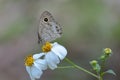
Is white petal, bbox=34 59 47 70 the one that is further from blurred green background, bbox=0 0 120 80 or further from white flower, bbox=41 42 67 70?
blurred green background, bbox=0 0 120 80

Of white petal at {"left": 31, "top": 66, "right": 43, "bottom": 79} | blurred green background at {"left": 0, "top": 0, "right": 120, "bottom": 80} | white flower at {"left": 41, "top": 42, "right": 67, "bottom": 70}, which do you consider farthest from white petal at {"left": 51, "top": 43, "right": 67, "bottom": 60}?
blurred green background at {"left": 0, "top": 0, "right": 120, "bottom": 80}

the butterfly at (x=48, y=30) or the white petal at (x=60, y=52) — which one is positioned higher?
the butterfly at (x=48, y=30)

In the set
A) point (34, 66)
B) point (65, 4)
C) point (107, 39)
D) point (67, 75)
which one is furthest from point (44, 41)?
point (65, 4)

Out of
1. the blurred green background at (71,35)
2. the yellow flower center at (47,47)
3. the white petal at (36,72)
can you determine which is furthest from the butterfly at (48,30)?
the blurred green background at (71,35)

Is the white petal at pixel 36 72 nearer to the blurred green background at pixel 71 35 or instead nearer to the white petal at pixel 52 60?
the white petal at pixel 52 60

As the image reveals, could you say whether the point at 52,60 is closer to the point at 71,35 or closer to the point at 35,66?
the point at 35,66

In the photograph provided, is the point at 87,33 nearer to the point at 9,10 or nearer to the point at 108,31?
the point at 108,31
